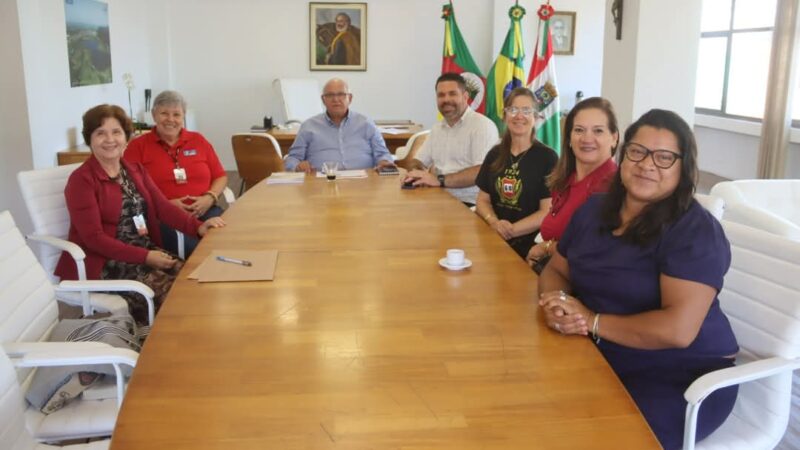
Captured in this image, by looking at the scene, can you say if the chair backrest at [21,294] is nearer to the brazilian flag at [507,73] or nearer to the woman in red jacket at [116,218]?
the woman in red jacket at [116,218]

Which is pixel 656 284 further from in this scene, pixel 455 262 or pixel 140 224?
pixel 140 224

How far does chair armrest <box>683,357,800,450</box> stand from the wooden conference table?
0.75ft

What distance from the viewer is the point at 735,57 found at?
304 inches

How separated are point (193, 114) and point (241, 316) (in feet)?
22.0

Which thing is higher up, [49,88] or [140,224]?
[49,88]

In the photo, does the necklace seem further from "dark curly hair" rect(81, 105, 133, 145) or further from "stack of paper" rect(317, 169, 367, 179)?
"dark curly hair" rect(81, 105, 133, 145)

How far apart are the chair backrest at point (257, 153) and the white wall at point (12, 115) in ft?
5.01

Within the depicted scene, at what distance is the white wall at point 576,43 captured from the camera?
7.94 metres

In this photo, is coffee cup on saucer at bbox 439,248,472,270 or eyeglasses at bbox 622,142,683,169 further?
coffee cup on saucer at bbox 439,248,472,270

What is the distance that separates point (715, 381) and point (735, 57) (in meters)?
7.36

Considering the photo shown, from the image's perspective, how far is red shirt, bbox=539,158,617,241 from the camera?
8.16ft

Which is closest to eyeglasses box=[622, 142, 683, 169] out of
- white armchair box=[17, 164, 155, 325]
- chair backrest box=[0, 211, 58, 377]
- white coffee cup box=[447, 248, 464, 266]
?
white coffee cup box=[447, 248, 464, 266]

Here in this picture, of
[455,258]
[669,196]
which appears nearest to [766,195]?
[669,196]

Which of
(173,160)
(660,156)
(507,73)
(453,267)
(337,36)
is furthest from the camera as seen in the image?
(337,36)
